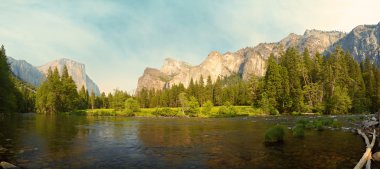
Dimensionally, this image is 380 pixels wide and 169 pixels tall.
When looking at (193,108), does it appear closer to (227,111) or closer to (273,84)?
(227,111)

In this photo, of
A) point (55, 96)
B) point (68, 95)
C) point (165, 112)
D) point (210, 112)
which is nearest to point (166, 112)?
point (165, 112)

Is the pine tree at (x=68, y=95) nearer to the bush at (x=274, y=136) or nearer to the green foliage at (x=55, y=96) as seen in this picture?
the green foliage at (x=55, y=96)

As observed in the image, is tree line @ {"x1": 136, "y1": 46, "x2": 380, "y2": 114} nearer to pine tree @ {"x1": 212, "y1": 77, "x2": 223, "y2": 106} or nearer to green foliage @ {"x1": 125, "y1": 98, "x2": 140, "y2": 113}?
pine tree @ {"x1": 212, "y1": 77, "x2": 223, "y2": 106}

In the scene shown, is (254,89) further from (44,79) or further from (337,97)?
(44,79)

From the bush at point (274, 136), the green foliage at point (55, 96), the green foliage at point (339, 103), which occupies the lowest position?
the bush at point (274, 136)

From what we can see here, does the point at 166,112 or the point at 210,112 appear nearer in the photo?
the point at 210,112

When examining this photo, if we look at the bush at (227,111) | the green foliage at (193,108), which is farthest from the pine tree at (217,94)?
the bush at (227,111)

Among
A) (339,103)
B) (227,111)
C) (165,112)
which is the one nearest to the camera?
(339,103)

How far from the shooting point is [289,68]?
4279 inches

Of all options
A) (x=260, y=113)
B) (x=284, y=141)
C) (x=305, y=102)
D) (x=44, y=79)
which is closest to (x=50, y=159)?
(x=284, y=141)

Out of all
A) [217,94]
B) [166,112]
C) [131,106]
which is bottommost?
[166,112]

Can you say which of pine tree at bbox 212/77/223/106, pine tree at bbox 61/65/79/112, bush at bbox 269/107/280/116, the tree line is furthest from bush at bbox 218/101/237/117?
pine tree at bbox 61/65/79/112

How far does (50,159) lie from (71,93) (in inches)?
5106

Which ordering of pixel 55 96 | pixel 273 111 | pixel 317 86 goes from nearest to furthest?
pixel 273 111, pixel 317 86, pixel 55 96
